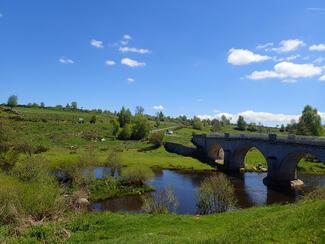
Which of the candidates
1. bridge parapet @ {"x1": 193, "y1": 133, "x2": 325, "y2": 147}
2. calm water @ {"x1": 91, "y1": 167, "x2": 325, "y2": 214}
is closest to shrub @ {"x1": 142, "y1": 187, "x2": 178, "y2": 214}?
calm water @ {"x1": 91, "y1": 167, "x2": 325, "y2": 214}

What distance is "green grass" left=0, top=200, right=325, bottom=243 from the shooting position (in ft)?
58.2

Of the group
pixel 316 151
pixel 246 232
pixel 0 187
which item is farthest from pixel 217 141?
pixel 246 232

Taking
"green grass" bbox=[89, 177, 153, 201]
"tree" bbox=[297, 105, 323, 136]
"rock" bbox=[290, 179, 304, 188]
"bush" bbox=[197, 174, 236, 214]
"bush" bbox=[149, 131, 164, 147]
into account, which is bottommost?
"green grass" bbox=[89, 177, 153, 201]

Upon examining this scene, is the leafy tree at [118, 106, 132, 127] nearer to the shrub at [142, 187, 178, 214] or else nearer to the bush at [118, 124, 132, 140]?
the bush at [118, 124, 132, 140]

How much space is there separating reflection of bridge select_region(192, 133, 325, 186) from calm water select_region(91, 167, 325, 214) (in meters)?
3.55

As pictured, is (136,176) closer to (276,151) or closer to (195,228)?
(276,151)

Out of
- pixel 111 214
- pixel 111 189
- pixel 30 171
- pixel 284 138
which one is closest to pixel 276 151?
pixel 284 138

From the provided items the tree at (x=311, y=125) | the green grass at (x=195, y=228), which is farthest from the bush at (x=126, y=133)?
the green grass at (x=195, y=228)

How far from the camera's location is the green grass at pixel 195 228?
17.8 metres

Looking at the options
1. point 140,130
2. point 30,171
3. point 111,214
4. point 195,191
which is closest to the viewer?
point 111,214

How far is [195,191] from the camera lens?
62938mm

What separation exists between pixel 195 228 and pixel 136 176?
3571 cm

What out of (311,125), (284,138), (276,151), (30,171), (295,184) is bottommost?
(295,184)

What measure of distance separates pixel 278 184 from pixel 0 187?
50766 mm
